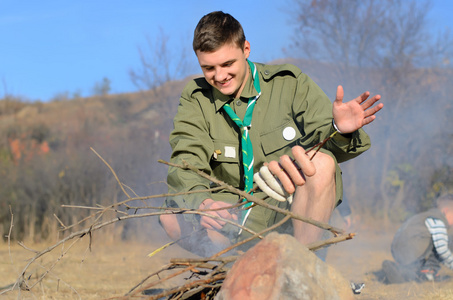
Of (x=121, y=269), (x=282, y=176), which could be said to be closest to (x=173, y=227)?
(x=282, y=176)

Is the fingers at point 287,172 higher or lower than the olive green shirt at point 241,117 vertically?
lower

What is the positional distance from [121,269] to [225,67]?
361cm

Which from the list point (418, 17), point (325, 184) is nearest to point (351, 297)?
point (325, 184)

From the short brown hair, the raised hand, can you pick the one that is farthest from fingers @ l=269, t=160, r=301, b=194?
the short brown hair

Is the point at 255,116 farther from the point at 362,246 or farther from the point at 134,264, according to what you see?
the point at 362,246

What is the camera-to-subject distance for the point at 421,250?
5.04 m

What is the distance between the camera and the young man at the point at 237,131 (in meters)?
2.77

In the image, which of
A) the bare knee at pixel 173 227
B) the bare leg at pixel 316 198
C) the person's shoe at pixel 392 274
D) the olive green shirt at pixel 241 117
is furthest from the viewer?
the person's shoe at pixel 392 274

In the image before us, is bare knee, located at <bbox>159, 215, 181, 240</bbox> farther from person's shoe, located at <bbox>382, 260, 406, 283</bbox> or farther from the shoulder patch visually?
person's shoe, located at <bbox>382, 260, 406, 283</bbox>

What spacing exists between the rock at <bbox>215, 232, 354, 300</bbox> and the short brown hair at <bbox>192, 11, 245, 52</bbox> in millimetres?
1400

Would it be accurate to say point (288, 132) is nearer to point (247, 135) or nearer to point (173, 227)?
point (247, 135)

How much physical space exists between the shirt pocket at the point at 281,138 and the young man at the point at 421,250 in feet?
7.59

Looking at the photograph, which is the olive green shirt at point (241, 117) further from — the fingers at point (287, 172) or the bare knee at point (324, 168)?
the fingers at point (287, 172)

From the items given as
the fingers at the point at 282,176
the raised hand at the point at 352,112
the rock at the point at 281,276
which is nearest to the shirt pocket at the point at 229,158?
the raised hand at the point at 352,112
